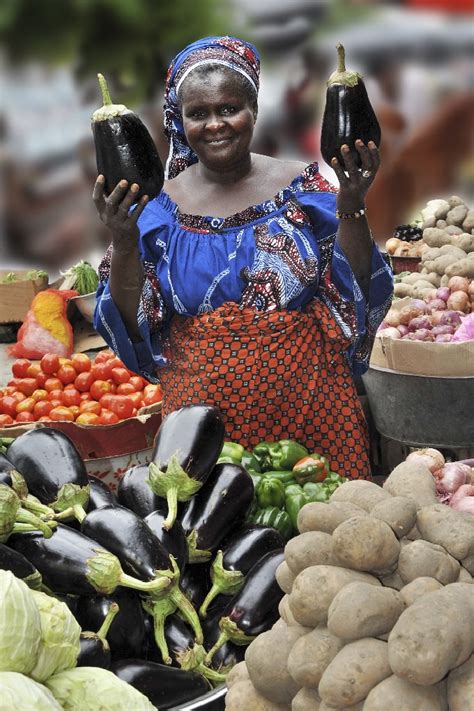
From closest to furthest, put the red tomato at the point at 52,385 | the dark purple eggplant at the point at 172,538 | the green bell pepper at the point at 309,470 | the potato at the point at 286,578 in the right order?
the potato at the point at 286,578 < the dark purple eggplant at the point at 172,538 < the green bell pepper at the point at 309,470 < the red tomato at the point at 52,385

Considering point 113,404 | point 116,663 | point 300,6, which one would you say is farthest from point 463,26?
point 116,663

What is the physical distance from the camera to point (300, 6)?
2.30 metres

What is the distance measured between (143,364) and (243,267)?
557 millimetres

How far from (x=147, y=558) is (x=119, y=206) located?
3.82 feet

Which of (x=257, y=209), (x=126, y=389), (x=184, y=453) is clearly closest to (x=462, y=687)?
(x=184, y=453)

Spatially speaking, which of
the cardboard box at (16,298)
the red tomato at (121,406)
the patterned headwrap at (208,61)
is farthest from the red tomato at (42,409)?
the cardboard box at (16,298)

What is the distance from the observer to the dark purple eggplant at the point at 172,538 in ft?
6.50

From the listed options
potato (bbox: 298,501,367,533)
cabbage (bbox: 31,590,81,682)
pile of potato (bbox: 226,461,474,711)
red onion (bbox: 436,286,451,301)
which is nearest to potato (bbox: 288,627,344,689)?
pile of potato (bbox: 226,461,474,711)

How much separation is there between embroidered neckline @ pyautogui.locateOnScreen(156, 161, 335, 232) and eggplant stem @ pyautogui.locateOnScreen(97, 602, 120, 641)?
1.71 m

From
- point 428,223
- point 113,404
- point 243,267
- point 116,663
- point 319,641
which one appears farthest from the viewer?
point 428,223

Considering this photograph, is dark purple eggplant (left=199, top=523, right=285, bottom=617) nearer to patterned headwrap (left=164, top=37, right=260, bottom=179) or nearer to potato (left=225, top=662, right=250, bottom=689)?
potato (left=225, top=662, right=250, bottom=689)

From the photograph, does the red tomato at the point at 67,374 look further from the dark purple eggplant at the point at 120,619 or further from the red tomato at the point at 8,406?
the dark purple eggplant at the point at 120,619

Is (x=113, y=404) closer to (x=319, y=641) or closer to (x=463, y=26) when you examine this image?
(x=463, y=26)

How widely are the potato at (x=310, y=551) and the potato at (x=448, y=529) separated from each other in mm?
177
